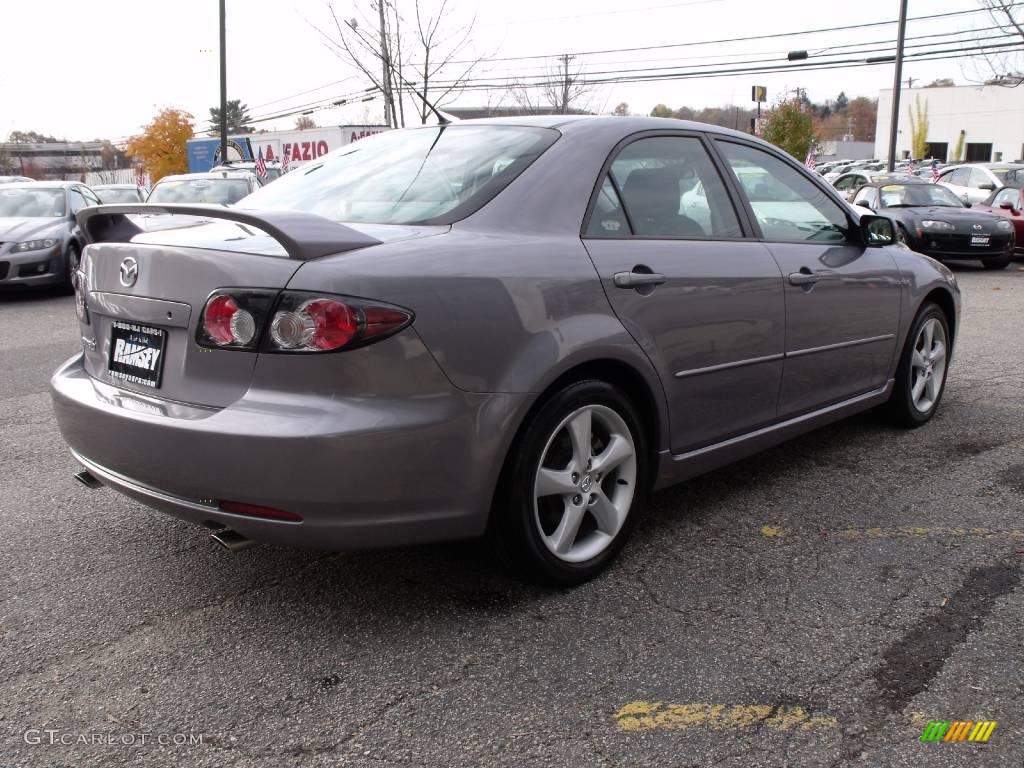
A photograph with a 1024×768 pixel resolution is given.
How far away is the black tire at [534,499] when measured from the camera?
286cm

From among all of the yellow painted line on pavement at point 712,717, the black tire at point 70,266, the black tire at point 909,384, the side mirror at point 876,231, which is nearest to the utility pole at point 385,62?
the black tire at point 70,266

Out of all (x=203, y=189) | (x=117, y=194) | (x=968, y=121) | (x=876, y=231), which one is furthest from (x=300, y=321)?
(x=968, y=121)

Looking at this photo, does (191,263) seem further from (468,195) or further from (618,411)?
(618,411)

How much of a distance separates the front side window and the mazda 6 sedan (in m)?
0.02

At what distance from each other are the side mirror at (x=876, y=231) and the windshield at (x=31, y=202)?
1076 cm

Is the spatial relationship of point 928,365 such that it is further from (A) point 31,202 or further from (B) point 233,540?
(A) point 31,202

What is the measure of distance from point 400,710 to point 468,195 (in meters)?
1.62

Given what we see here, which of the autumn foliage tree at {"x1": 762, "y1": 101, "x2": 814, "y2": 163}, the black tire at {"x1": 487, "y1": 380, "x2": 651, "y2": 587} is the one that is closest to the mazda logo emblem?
the black tire at {"x1": 487, "y1": 380, "x2": 651, "y2": 587}

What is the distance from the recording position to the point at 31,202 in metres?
12.3

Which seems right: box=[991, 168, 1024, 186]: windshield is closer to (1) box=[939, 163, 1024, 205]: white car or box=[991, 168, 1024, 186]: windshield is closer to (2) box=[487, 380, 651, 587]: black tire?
(1) box=[939, 163, 1024, 205]: white car

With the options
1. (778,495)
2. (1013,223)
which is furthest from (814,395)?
(1013,223)

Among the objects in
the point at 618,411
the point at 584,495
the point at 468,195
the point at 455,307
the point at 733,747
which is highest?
the point at 468,195

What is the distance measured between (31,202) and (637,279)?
11504 millimetres

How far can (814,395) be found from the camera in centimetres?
417
